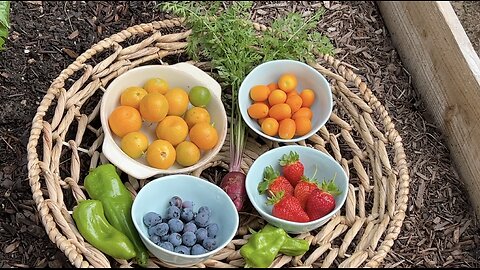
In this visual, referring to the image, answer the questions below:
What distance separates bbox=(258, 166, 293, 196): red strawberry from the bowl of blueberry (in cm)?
14

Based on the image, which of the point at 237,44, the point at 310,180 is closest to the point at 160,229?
the point at 310,180

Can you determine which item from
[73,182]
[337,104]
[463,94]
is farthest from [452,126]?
[73,182]

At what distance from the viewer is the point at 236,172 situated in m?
2.19

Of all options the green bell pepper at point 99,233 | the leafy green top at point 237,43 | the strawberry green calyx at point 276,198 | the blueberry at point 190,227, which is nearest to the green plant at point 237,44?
the leafy green top at point 237,43

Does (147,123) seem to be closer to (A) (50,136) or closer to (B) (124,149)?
(B) (124,149)

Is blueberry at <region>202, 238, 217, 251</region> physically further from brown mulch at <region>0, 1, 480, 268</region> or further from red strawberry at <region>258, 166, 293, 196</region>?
brown mulch at <region>0, 1, 480, 268</region>

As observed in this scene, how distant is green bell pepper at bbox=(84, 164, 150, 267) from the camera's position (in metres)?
2.00

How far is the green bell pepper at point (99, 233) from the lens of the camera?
6.32ft

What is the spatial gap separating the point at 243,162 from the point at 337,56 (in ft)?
2.39

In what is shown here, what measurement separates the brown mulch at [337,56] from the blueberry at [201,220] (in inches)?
16.8

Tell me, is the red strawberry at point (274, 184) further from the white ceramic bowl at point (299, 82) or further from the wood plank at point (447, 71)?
the wood plank at point (447, 71)

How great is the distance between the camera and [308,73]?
2.41 m

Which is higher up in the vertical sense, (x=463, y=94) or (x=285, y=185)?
(x=463, y=94)

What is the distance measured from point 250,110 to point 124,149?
45 centimetres
